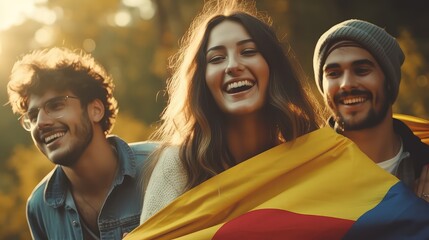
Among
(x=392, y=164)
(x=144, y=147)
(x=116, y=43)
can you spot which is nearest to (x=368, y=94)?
(x=392, y=164)

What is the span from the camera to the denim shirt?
16.0 ft

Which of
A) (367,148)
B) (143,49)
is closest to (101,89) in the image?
(367,148)

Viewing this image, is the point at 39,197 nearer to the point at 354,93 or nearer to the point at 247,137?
the point at 247,137

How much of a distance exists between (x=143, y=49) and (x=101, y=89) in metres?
16.3

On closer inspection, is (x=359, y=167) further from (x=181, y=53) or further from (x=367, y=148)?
(x=181, y=53)

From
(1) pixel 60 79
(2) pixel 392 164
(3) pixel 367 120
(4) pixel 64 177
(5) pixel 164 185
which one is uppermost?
(1) pixel 60 79

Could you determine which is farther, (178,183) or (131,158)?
(131,158)

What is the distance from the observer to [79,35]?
19875mm

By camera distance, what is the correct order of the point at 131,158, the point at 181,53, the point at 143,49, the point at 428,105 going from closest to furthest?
the point at 181,53, the point at 131,158, the point at 428,105, the point at 143,49

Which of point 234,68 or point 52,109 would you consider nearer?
point 234,68

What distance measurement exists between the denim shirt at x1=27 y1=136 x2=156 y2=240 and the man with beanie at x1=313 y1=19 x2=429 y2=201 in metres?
1.34

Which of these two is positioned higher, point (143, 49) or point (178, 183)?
point (143, 49)

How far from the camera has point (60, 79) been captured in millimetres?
5020

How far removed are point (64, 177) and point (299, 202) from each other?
6.27ft
